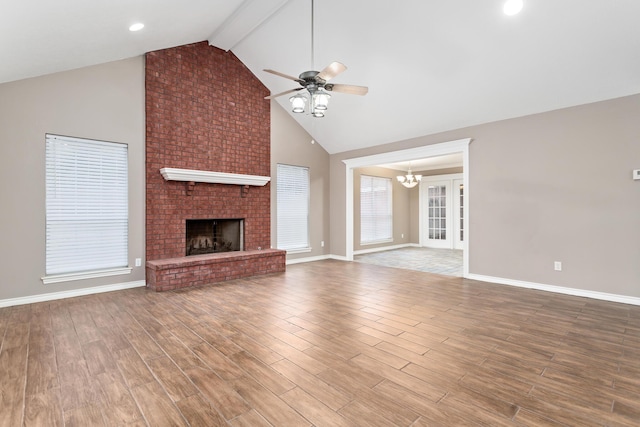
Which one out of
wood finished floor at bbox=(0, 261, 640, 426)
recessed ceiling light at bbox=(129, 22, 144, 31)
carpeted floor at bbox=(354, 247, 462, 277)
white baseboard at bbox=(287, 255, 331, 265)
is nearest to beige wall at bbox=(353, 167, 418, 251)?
carpeted floor at bbox=(354, 247, 462, 277)

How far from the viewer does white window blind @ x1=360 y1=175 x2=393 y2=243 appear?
8.61 m

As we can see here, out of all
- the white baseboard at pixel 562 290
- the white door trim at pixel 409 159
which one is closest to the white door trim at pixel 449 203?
the white door trim at pixel 409 159

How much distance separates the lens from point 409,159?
6.30 m

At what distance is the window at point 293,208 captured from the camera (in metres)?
6.84

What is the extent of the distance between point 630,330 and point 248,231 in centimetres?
557

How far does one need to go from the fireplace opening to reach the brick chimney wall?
0.19 m

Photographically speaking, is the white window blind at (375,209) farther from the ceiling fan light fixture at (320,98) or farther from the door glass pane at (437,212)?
the ceiling fan light fixture at (320,98)

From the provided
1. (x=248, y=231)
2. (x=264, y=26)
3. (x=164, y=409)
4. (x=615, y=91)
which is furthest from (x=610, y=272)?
(x=264, y=26)

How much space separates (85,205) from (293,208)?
151 inches

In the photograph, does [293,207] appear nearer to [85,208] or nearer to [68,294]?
[85,208]

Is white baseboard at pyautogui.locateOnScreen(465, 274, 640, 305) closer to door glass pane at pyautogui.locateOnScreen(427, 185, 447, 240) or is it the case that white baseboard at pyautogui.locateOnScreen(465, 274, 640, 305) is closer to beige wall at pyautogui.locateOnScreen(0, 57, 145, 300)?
door glass pane at pyautogui.locateOnScreen(427, 185, 447, 240)

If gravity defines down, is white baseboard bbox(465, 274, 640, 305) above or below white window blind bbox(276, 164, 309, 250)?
below

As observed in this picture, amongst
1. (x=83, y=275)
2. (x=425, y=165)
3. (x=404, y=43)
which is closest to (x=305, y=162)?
(x=404, y=43)

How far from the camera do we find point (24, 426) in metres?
1.68
